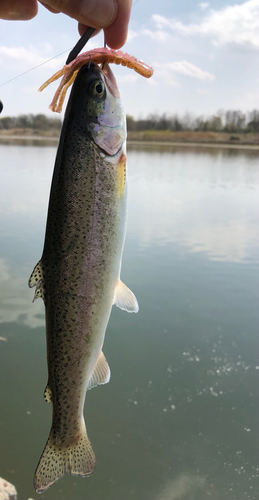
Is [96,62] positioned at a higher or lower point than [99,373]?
higher

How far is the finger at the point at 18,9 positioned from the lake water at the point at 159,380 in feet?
15.9

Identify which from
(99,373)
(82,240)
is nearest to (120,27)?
(82,240)

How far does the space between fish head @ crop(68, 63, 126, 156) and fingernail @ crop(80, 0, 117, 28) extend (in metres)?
0.26

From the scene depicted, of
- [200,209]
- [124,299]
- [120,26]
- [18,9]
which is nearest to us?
[124,299]

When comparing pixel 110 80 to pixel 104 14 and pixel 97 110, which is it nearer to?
pixel 97 110

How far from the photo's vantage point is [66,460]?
64.9 inches

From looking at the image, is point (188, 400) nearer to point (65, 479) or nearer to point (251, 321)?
point (65, 479)

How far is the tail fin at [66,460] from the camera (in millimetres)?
1614

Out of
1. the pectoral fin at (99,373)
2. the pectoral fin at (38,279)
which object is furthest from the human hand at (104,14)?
the pectoral fin at (99,373)

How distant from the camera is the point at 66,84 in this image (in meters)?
1.74

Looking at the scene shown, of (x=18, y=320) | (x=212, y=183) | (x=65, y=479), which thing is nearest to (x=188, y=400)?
(x=65, y=479)

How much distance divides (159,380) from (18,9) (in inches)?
218

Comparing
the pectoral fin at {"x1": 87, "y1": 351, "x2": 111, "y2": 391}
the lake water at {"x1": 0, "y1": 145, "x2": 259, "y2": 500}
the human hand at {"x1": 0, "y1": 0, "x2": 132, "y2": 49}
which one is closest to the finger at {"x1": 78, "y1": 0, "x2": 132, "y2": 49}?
the human hand at {"x1": 0, "y1": 0, "x2": 132, "y2": 49}

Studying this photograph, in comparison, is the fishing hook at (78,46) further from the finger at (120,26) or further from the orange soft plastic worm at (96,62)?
the finger at (120,26)
